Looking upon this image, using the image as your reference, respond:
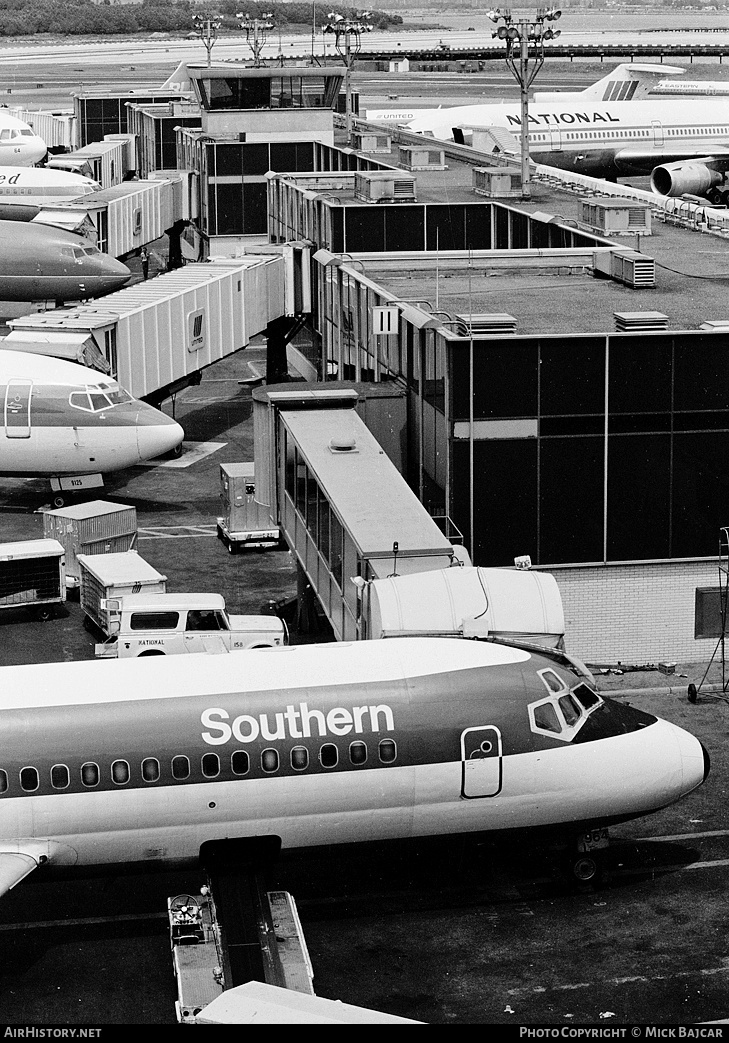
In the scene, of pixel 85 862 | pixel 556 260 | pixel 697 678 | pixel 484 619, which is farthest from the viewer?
pixel 556 260

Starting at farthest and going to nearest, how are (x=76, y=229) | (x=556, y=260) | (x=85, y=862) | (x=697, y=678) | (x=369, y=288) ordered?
(x=76, y=229)
(x=556, y=260)
(x=369, y=288)
(x=697, y=678)
(x=85, y=862)

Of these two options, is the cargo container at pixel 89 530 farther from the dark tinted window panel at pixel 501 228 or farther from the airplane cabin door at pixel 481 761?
the dark tinted window panel at pixel 501 228

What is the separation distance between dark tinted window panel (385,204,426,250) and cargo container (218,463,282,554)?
75.7 ft

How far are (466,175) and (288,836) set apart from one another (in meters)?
64.2

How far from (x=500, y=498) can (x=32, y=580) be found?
13810 millimetres

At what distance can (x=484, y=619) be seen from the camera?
94.7 ft

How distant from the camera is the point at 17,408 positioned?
52781mm

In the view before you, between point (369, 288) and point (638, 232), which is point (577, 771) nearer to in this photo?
point (369, 288)

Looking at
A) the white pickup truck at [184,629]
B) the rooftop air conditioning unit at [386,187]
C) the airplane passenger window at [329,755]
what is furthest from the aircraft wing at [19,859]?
the rooftop air conditioning unit at [386,187]

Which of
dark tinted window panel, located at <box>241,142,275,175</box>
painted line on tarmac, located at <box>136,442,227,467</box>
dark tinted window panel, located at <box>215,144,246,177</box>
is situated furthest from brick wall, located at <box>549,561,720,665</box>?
dark tinted window panel, located at <box>241,142,275,175</box>

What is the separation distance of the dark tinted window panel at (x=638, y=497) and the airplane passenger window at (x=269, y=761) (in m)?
16.6

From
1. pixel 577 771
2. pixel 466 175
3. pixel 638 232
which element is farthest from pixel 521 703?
pixel 466 175

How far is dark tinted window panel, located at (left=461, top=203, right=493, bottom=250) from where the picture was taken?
6944cm

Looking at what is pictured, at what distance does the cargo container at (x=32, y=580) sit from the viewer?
1730 inches
